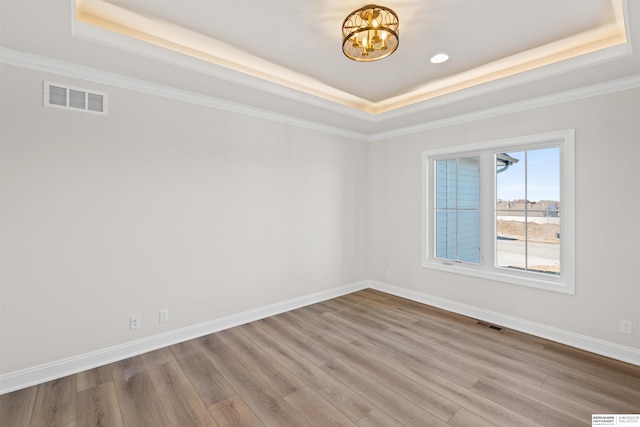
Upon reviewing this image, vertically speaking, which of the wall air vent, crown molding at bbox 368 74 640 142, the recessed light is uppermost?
the recessed light

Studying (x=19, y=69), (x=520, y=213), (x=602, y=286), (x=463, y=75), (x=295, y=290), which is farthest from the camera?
(x=295, y=290)

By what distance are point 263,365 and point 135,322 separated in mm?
1329

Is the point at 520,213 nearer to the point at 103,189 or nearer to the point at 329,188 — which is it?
the point at 329,188

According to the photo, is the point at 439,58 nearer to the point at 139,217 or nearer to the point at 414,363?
the point at 414,363

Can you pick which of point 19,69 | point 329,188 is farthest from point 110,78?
point 329,188

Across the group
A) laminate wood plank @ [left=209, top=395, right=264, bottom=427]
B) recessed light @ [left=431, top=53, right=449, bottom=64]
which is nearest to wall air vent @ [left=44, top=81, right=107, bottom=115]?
A: laminate wood plank @ [left=209, top=395, right=264, bottom=427]

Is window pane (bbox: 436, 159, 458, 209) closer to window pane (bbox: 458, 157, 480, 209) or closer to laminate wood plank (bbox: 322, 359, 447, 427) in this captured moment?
window pane (bbox: 458, 157, 480, 209)

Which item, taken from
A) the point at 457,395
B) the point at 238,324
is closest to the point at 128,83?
the point at 238,324

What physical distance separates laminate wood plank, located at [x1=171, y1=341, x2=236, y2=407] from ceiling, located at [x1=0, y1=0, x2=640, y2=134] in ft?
8.72

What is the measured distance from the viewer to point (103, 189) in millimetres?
2656

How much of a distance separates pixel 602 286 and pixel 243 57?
4.16 m

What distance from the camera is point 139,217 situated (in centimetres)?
285

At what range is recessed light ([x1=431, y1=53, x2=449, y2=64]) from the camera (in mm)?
2766

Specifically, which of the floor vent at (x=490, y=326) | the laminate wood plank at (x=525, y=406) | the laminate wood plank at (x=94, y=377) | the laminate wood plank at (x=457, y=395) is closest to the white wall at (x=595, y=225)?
the floor vent at (x=490, y=326)
